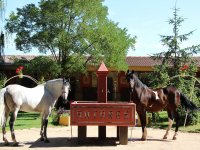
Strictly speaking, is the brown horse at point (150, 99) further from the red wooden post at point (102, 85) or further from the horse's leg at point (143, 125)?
the red wooden post at point (102, 85)

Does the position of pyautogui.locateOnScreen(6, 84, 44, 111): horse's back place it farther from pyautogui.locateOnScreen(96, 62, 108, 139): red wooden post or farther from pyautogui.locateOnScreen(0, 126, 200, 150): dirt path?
pyautogui.locateOnScreen(96, 62, 108, 139): red wooden post

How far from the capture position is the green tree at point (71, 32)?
81.1 feet

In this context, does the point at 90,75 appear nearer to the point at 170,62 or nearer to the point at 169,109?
the point at 170,62

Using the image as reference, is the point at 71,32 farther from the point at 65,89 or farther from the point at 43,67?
the point at 65,89

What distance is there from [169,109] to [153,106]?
0.76 meters

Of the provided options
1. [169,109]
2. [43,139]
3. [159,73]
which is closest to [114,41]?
[159,73]

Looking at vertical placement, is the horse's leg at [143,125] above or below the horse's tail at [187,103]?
below

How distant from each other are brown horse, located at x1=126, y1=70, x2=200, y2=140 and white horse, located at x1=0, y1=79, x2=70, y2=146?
7.25 ft

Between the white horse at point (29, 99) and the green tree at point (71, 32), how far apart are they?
1262 cm

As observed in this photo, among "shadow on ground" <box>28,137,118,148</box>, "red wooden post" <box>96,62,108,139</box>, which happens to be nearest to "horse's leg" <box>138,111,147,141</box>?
"shadow on ground" <box>28,137,118,148</box>

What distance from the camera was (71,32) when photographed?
25.4 metres

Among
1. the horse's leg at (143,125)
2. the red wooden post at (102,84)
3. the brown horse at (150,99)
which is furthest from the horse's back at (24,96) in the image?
the horse's leg at (143,125)

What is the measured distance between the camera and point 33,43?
2547 centimetres

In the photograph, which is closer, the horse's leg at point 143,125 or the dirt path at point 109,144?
the dirt path at point 109,144
